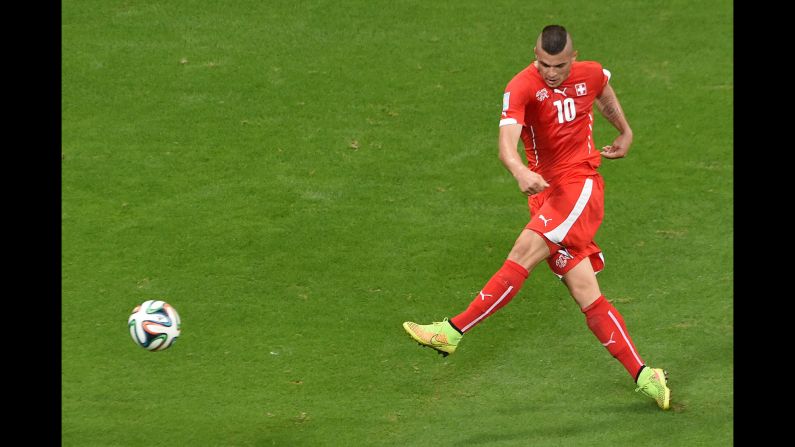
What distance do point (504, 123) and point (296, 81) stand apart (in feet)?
18.2

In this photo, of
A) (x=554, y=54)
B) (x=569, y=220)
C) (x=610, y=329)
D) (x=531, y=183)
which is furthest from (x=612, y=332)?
(x=554, y=54)

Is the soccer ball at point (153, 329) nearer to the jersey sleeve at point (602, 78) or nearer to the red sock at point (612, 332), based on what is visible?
the red sock at point (612, 332)

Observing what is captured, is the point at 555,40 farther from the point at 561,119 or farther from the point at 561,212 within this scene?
the point at 561,212

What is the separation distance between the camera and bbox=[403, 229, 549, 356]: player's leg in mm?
9102

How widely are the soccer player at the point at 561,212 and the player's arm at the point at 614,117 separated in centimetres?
25

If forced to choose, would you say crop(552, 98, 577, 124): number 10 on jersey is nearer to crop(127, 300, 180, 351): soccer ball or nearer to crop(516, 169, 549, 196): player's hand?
crop(516, 169, 549, 196): player's hand

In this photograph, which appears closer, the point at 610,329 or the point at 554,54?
the point at 554,54

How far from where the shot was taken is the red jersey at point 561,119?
9133 millimetres

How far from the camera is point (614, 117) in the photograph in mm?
9812

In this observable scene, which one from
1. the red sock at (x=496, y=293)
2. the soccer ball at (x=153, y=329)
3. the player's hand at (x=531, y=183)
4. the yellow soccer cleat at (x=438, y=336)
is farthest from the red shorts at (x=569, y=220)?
the soccer ball at (x=153, y=329)

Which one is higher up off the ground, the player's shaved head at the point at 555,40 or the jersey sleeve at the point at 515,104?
the player's shaved head at the point at 555,40

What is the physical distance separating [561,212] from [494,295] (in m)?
0.77

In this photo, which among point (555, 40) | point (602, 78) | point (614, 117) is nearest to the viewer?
point (555, 40)

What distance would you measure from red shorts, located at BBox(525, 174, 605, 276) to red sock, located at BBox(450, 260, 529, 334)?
0.30 meters
